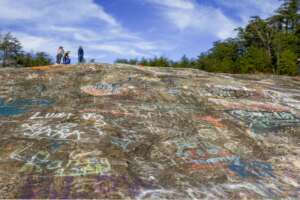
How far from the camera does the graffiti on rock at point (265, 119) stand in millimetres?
12422

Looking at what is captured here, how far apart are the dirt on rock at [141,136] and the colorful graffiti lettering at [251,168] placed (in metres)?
0.03

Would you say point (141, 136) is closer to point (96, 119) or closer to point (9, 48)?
point (96, 119)

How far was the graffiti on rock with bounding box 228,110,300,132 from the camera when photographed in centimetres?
1242

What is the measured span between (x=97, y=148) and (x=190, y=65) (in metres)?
40.3

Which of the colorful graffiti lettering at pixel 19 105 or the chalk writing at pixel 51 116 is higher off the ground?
the colorful graffiti lettering at pixel 19 105

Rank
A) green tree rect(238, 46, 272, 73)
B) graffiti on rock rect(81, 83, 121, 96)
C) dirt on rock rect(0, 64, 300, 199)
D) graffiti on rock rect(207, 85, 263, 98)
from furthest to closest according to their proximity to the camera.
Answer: green tree rect(238, 46, 272, 73) → graffiti on rock rect(207, 85, 263, 98) → graffiti on rock rect(81, 83, 121, 96) → dirt on rock rect(0, 64, 300, 199)

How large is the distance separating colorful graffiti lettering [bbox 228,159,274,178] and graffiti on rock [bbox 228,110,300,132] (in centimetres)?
235

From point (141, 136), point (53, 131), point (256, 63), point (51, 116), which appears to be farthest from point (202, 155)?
point (256, 63)

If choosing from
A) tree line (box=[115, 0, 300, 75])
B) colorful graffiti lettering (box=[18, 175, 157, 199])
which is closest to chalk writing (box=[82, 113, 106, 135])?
colorful graffiti lettering (box=[18, 175, 157, 199])

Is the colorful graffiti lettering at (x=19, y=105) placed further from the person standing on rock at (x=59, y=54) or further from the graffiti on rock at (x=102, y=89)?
the person standing on rock at (x=59, y=54)

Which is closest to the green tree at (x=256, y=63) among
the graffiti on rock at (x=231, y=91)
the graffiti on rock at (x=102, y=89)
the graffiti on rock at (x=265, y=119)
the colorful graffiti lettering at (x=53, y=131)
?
the graffiti on rock at (x=231, y=91)

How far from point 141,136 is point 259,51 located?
3597cm

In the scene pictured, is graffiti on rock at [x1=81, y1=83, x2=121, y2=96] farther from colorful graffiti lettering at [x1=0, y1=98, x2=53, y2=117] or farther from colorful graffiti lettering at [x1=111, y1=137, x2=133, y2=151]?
colorful graffiti lettering at [x1=111, y1=137, x2=133, y2=151]

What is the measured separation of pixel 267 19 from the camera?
52.8 meters
